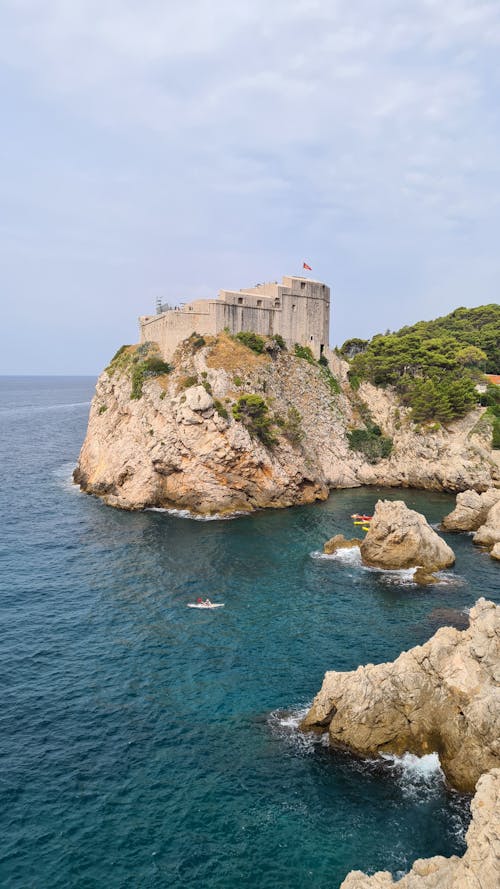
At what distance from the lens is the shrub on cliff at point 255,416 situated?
63.6 meters

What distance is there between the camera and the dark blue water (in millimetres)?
19250

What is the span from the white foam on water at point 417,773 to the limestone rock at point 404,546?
70.9 ft

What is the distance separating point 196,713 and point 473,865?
14729mm

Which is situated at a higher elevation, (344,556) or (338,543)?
(338,543)

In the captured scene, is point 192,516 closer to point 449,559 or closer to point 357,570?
point 357,570

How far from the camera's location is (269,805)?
69.4ft

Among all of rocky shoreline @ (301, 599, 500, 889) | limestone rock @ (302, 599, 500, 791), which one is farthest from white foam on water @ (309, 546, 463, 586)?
limestone rock @ (302, 599, 500, 791)

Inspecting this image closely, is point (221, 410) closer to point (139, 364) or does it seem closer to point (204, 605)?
point (139, 364)

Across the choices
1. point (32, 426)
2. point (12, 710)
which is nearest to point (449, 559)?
point (12, 710)

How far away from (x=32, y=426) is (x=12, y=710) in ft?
389

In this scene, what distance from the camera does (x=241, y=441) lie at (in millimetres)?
61062

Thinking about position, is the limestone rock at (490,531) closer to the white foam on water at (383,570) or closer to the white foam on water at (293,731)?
the white foam on water at (383,570)

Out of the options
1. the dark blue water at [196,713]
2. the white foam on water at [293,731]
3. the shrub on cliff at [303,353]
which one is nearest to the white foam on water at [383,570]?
the dark blue water at [196,713]

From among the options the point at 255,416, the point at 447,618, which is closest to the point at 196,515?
the point at 255,416
